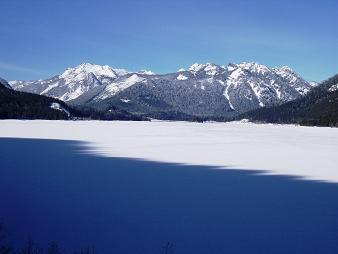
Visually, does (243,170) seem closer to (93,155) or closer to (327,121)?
(93,155)

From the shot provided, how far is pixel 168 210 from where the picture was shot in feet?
43.8

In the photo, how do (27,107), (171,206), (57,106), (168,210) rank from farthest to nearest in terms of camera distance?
(57,106) → (27,107) → (171,206) → (168,210)

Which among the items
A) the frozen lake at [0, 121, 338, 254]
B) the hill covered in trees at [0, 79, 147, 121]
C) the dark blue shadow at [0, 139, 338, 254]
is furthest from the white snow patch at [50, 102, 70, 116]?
the dark blue shadow at [0, 139, 338, 254]

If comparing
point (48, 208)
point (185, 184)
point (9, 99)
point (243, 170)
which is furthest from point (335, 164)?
point (9, 99)

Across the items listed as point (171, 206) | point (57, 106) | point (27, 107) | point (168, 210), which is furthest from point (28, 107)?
point (168, 210)

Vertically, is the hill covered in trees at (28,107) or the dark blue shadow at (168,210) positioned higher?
the hill covered in trees at (28,107)

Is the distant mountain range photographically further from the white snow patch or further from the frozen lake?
the frozen lake

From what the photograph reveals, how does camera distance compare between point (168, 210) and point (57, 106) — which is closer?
point (168, 210)

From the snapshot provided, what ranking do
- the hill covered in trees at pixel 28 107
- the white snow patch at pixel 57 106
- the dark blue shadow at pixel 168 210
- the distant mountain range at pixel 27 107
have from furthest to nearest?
the white snow patch at pixel 57 106 < the hill covered in trees at pixel 28 107 < the distant mountain range at pixel 27 107 < the dark blue shadow at pixel 168 210

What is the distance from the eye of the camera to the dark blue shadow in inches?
414

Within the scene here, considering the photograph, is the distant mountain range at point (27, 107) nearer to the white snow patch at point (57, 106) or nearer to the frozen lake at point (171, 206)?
the white snow patch at point (57, 106)

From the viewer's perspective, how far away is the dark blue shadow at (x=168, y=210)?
10.5 meters

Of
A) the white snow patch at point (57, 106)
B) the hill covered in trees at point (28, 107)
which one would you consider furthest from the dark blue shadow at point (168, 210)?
the white snow patch at point (57, 106)

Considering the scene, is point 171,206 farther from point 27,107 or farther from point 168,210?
point 27,107
